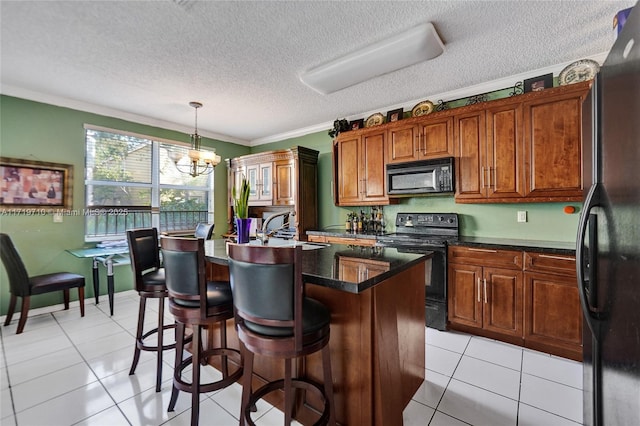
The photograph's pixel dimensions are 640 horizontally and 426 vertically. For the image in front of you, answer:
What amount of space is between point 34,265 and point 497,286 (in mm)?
5315

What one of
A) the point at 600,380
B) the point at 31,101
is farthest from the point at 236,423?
the point at 31,101

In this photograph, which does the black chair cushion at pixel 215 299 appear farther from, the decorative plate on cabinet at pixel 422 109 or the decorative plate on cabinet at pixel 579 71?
the decorative plate on cabinet at pixel 579 71

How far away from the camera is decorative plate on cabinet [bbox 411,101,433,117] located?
139 inches

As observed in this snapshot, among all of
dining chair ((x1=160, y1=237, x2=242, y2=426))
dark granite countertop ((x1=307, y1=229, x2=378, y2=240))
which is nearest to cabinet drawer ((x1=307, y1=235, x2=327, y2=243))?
dark granite countertop ((x1=307, y1=229, x2=378, y2=240))

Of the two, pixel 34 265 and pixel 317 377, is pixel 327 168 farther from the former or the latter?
pixel 34 265

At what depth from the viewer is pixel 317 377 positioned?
62.7 inches

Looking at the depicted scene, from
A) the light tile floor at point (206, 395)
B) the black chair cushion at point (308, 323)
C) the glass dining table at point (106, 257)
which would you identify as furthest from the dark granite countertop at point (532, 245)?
the glass dining table at point (106, 257)

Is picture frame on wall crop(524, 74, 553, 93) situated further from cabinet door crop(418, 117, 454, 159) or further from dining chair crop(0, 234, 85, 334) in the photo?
dining chair crop(0, 234, 85, 334)

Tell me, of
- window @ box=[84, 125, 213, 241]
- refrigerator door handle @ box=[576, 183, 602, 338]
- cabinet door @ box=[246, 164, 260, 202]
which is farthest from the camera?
cabinet door @ box=[246, 164, 260, 202]

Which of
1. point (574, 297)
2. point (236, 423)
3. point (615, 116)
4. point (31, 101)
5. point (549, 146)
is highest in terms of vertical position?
point (31, 101)

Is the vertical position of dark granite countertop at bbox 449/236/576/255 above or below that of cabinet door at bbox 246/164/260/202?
below

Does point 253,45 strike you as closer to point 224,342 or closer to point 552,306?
point 224,342

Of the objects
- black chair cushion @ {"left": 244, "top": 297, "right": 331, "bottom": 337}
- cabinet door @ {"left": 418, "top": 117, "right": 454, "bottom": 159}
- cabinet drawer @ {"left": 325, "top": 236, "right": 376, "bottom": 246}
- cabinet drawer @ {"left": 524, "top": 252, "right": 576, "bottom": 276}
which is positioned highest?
cabinet door @ {"left": 418, "top": 117, "right": 454, "bottom": 159}

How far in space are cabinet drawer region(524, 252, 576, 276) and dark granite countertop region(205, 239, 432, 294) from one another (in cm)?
138
